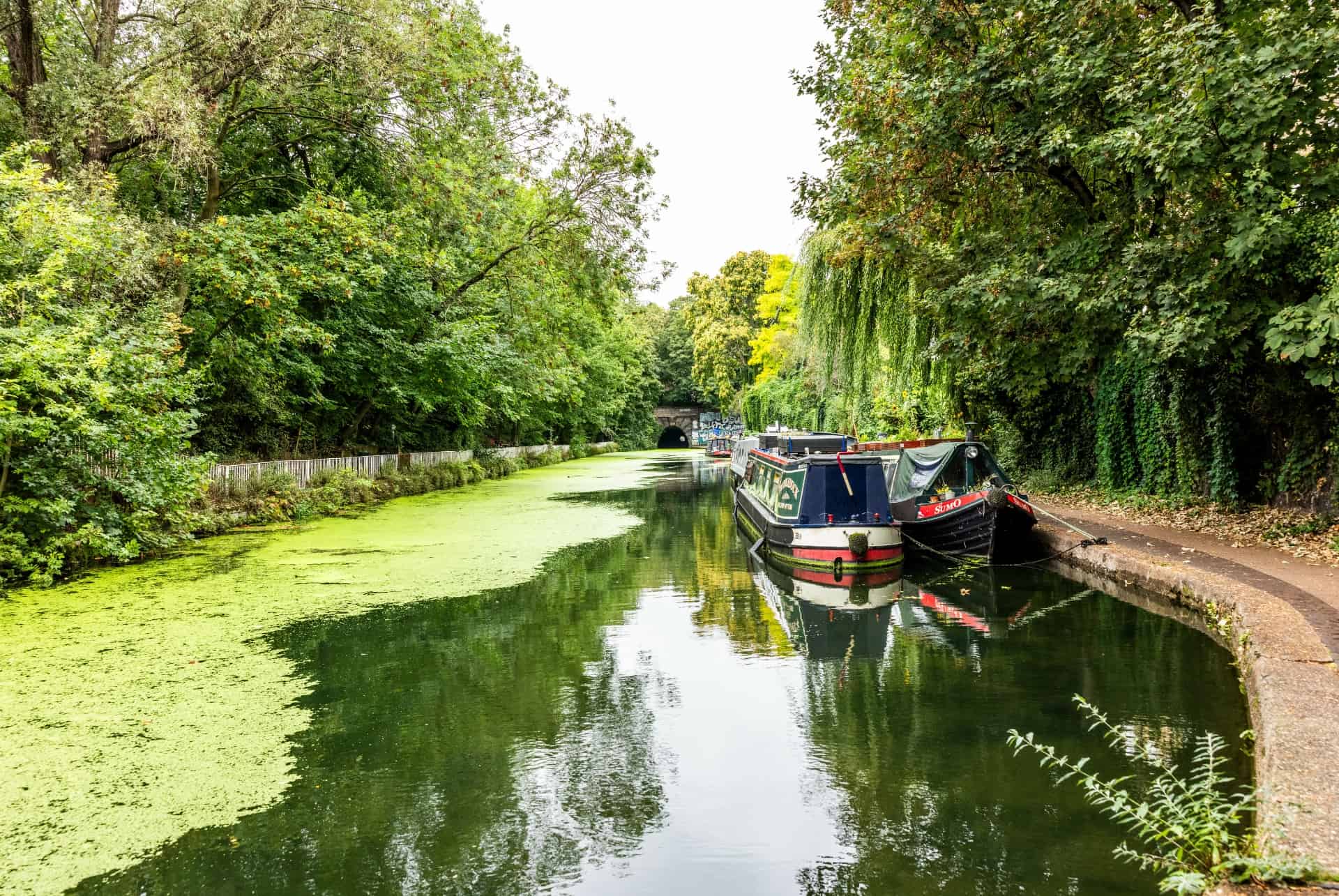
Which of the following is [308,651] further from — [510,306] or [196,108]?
[510,306]

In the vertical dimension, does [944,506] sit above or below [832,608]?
above

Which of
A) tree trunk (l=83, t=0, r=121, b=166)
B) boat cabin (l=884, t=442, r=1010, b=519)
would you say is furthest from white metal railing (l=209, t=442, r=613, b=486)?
boat cabin (l=884, t=442, r=1010, b=519)

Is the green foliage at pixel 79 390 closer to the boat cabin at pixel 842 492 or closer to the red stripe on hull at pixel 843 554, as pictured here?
the boat cabin at pixel 842 492

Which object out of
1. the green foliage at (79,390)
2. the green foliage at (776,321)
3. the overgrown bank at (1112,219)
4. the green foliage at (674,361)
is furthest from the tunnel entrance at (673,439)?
the green foliage at (79,390)

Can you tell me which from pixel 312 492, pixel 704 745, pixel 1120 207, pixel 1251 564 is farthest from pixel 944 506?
pixel 312 492

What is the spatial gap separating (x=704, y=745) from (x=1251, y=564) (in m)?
6.38

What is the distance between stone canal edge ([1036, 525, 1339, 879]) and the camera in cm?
273

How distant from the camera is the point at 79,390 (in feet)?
27.7

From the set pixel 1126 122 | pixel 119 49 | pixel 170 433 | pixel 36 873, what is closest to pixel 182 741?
pixel 36 873

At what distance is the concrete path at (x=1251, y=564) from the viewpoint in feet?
19.1

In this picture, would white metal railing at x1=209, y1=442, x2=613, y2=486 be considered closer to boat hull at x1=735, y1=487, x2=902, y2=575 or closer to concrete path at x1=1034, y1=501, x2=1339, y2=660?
boat hull at x1=735, y1=487, x2=902, y2=575

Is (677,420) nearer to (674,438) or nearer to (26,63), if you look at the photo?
(674,438)

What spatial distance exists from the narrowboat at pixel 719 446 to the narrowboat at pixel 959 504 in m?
37.1

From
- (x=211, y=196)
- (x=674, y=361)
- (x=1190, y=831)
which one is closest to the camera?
(x=1190, y=831)
